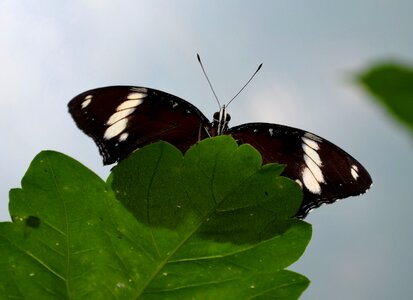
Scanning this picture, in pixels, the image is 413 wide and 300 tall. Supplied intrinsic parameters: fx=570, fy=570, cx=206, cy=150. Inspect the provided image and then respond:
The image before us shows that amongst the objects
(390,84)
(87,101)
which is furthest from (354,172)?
(390,84)

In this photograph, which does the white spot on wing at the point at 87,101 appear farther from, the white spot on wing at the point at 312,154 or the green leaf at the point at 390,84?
the green leaf at the point at 390,84

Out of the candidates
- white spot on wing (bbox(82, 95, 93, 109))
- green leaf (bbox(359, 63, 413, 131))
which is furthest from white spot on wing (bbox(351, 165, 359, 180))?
green leaf (bbox(359, 63, 413, 131))

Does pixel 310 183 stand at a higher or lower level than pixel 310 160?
lower

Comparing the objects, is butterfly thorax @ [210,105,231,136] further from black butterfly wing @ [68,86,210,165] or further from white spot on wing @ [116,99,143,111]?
white spot on wing @ [116,99,143,111]

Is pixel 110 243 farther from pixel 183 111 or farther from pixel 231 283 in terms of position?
pixel 183 111

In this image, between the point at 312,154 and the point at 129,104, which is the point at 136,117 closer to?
the point at 129,104

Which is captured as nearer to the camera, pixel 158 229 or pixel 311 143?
pixel 158 229
